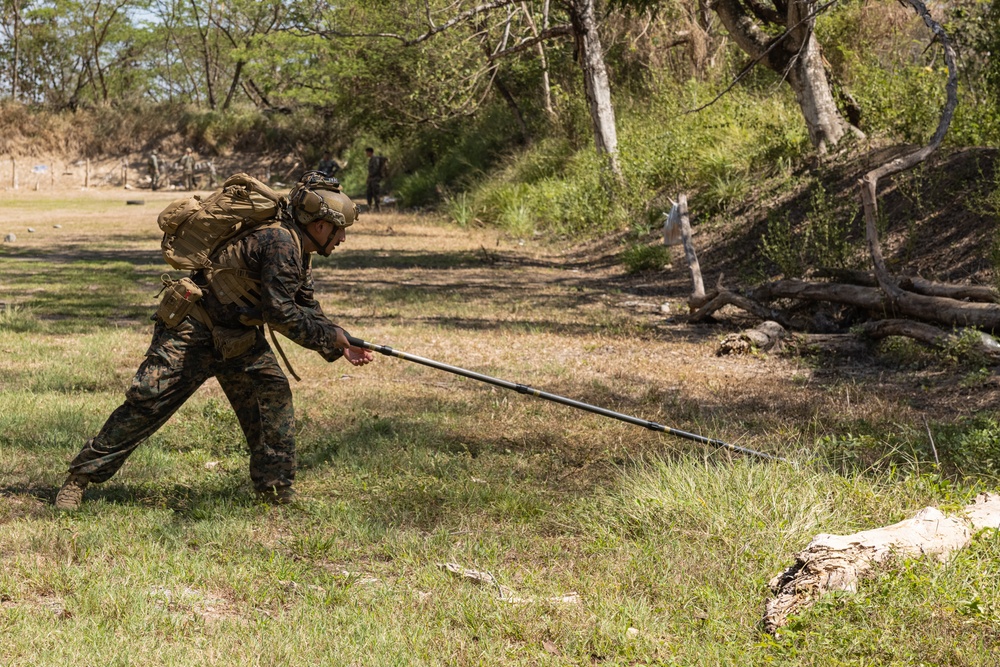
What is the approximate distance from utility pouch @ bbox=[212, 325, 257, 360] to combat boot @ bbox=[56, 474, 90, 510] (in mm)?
898

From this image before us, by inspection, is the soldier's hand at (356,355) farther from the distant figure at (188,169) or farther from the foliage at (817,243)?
the distant figure at (188,169)

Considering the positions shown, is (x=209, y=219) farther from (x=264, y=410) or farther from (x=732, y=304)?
(x=732, y=304)

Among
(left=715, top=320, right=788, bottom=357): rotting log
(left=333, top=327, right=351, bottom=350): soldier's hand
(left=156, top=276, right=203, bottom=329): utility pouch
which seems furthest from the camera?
(left=715, top=320, right=788, bottom=357): rotting log

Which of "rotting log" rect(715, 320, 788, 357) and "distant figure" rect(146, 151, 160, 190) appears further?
"distant figure" rect(146, 151, 160, 190)

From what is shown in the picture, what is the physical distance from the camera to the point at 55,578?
401 centimetres

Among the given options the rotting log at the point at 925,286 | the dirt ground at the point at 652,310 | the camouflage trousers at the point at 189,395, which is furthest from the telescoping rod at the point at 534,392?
the rotting log at the point at 925,286

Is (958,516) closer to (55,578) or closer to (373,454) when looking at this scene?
(373,454)

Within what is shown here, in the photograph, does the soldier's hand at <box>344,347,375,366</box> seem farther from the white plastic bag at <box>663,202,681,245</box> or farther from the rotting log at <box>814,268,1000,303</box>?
the white plastic bag at <box>663,202,681,245</box>

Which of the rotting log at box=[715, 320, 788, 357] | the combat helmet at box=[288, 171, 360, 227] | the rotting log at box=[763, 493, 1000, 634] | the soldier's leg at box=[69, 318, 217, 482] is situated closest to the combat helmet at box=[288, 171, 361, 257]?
the combat helmet at box=[288, 171, 360, 227]

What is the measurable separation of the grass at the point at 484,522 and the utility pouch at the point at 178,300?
3.07 ft

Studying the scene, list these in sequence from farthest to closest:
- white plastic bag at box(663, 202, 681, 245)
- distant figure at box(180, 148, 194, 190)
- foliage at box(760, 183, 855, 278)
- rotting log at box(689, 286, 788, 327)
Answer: distant figure at box(180, 148, 194, 190) < white plastic bag at box(663, 202, 681, 245) < foliage at box(760, 183, 855, 278) < rotting log at box(689, 286, 788, 327)

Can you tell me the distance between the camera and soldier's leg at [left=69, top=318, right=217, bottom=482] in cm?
471

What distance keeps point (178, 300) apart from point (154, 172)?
43.0 meters

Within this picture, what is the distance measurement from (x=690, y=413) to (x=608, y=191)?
489 inches
